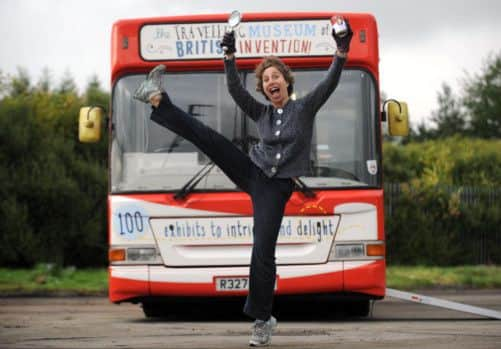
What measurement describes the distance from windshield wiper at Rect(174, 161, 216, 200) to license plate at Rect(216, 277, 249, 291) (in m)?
0.88

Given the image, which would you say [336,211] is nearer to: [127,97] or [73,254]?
[127,97]

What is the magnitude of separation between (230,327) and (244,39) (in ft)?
10.0

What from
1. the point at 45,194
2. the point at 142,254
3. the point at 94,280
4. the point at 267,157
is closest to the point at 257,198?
the point at 267,157

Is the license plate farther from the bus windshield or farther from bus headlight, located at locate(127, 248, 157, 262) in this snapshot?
the bus windshield

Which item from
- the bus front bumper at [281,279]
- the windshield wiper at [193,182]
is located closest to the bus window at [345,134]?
the windshield wiper at [193,182]

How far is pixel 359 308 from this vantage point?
12.3m

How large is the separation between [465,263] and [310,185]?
1420cm

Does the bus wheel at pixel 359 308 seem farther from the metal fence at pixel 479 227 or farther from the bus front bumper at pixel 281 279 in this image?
the metal fence at pixel 479 227

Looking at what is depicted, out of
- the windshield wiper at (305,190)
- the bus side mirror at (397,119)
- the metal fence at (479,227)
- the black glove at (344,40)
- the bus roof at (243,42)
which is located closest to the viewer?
the black glove at (344,40)

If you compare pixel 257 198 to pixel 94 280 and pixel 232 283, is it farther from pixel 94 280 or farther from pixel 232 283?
pixel 94 280

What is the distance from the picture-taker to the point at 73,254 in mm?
22906

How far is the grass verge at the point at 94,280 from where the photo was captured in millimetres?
18297

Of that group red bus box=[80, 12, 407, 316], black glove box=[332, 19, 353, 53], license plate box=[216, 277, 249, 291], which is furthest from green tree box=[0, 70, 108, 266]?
black glove box=[332, 19, 353, 53]

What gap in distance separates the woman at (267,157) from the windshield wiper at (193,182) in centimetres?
336
